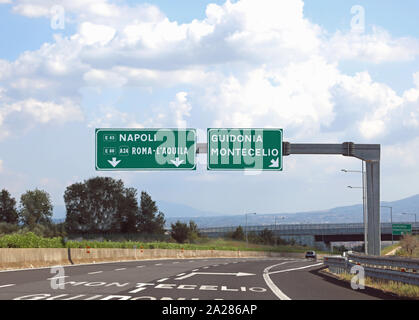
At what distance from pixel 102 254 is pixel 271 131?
17.7 meters

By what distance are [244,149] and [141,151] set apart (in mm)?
5045

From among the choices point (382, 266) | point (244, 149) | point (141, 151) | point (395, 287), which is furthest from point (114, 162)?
point (395, 287)

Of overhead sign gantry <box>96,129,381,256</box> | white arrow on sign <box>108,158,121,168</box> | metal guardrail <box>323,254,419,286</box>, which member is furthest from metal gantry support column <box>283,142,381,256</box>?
white arrow on sign <box>108,158,121,168</box>

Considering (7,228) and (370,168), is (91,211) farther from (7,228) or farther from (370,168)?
(370,168)

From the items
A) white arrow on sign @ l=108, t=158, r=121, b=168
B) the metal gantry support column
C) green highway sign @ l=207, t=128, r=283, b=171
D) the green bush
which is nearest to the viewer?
the metal gantry support column

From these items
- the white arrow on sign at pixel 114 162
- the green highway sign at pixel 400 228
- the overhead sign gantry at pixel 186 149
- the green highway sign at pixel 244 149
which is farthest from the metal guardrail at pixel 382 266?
the green highway sign at pixel 400 228

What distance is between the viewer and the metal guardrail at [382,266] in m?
17.9

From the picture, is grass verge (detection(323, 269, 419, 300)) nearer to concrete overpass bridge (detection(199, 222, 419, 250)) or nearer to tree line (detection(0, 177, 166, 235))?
tree line (detection(0, 177, 166, 235))

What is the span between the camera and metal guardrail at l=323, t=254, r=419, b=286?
17.9 meters

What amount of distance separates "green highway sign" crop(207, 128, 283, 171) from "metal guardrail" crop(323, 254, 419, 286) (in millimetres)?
5504

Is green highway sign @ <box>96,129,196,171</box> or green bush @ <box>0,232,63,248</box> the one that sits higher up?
green highway sign @ <box>96,129,196,171</box>
